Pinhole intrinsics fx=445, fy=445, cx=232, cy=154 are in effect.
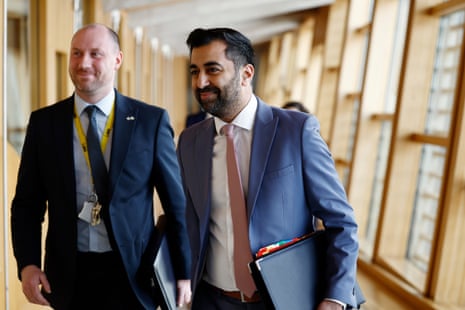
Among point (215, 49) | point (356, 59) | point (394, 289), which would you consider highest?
point (356, 59)

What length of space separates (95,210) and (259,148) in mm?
680

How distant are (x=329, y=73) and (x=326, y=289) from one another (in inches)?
242

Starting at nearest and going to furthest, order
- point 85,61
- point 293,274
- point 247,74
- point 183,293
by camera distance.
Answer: point 293,274 < point 247,74 < point 85,61 < point 183,293

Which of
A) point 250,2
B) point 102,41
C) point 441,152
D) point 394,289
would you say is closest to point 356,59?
point 250,2

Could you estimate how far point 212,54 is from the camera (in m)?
1.47

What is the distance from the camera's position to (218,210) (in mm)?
1549

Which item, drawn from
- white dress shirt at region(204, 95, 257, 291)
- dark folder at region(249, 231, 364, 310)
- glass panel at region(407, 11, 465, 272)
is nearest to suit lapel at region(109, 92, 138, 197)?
white dress shirt at region(204, 95, 257, 291)

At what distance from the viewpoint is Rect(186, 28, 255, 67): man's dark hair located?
1.48m

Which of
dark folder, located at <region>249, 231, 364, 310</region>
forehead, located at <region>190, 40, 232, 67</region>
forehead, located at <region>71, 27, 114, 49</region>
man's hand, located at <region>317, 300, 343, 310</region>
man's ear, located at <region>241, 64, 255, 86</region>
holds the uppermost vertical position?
forehead, located at <region>71, 27, 114, 49</region>

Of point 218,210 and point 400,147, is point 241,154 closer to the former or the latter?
point 218,210

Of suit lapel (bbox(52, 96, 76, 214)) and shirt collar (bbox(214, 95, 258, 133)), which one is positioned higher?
shirt collar (bbox(214, 95, 258, 133))

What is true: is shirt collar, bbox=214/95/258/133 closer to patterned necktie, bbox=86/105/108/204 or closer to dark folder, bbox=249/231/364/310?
dark folder, bbox=249/231/364/310

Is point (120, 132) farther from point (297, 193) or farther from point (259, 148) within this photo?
point (297, 193)

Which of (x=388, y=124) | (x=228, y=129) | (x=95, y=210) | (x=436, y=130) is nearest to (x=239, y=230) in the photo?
(x=228, y=129)
